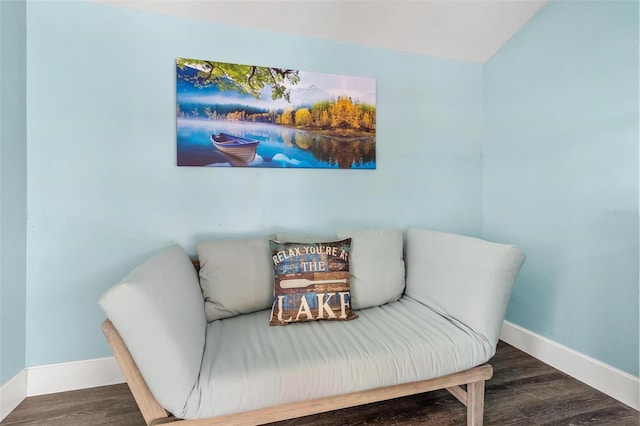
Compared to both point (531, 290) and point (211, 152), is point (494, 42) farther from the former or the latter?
point (211, 152)

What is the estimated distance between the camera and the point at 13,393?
1.58m

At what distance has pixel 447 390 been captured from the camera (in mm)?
1750

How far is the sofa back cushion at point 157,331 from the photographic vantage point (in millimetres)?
958

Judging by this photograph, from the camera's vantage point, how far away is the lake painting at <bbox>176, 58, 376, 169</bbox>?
1910mm

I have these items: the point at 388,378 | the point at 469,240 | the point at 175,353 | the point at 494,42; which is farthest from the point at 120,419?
the point at 494,42

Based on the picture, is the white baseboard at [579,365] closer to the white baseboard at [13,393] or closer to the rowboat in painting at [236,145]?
the rowboat in painting at [236,145]

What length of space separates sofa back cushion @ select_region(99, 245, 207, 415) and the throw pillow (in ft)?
1.60

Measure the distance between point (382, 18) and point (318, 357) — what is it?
2.04m

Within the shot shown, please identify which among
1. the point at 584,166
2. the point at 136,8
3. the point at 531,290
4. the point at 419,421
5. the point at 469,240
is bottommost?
the point at 419,421

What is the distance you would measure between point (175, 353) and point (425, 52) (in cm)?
248

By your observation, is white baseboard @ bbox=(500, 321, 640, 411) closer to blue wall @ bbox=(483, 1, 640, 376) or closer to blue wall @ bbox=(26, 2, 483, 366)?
blue wall @ bbox=(483, 1, 640, 376)

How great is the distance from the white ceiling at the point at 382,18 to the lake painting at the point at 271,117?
267 millimetres

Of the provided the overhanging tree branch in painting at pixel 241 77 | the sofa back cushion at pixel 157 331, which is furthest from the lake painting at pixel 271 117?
the sofa back cushion at pixel 157 331

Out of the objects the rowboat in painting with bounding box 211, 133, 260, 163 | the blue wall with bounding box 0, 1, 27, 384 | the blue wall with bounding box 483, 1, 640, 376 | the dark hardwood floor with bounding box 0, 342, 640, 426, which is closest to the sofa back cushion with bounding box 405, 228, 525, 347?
the dark hardwood floor with bounding box 0, 342, 640, 426
